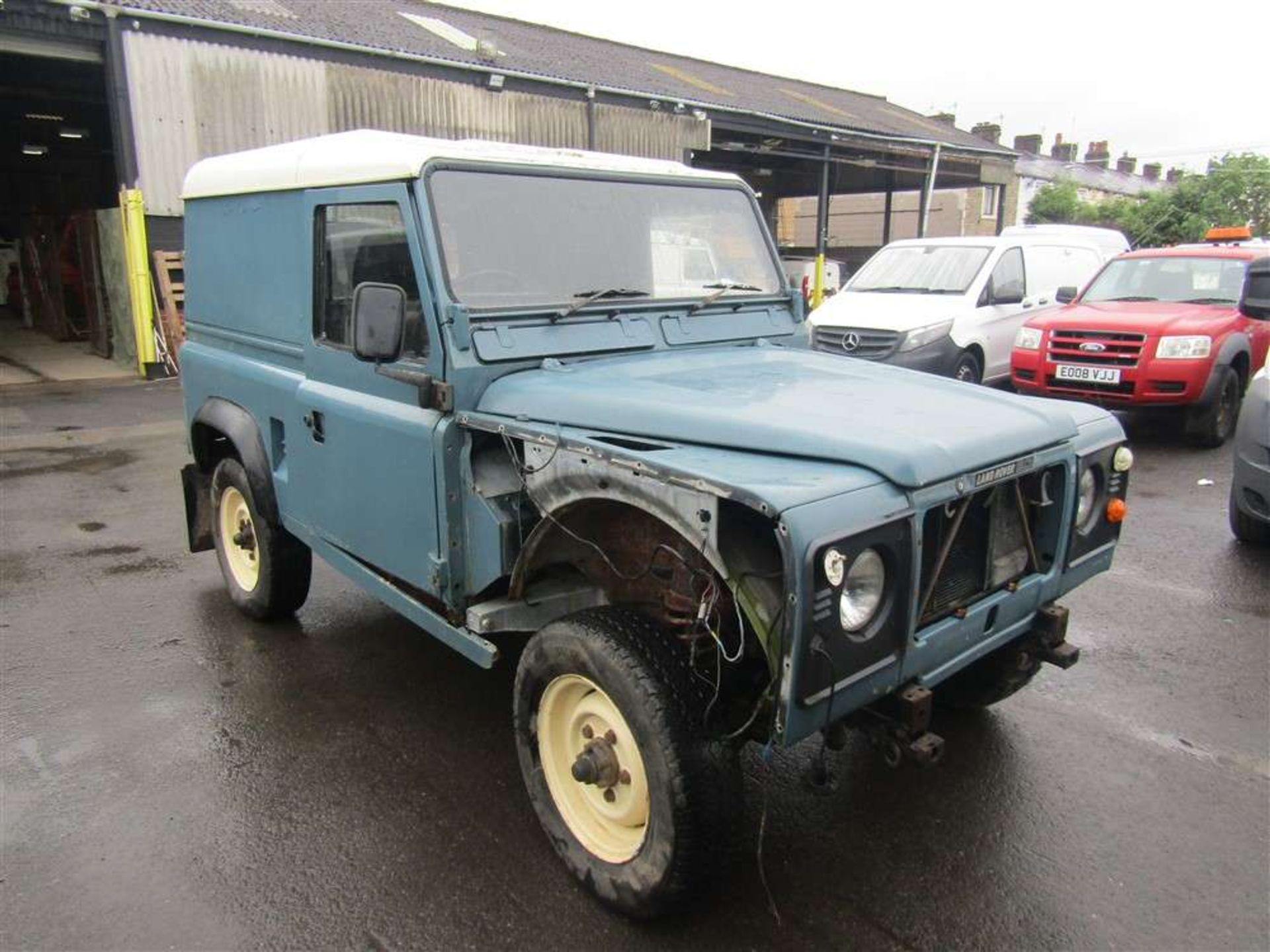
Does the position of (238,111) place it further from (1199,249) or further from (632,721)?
(632,721)

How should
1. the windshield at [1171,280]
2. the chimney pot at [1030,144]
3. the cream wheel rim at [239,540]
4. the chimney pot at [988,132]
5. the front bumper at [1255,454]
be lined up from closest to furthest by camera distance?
the cream wheel rim at [239,540] < the front bumper at [1255,454] < the windshield at [1171,280] < the chimney pot at [988,132] < the chimney pot at [1030,144]

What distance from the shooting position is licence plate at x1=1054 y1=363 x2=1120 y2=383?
8648mm

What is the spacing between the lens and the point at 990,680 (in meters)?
3.56

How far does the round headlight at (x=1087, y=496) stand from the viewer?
3.12 metres

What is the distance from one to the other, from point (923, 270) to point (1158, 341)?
2836 millimetres

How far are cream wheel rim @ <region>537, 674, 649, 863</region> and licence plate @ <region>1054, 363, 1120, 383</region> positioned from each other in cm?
758

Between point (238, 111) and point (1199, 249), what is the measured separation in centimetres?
1256

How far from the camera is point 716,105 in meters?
18.2

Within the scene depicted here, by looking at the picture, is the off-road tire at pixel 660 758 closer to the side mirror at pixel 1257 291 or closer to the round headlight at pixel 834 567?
the round headlight at pixel 834 567

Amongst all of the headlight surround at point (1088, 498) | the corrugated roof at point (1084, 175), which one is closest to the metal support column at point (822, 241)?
the headlight surround at point (1088, 498)

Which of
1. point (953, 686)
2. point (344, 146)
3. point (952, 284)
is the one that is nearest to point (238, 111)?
point (952, 284)

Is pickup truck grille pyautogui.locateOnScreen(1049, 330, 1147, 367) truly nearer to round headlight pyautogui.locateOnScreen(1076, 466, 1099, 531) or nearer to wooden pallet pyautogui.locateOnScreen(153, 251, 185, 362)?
round headlight pyautogui.locateOnScreen(1076, 466, 1099, 531)

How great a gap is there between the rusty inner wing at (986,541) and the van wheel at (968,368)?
6816mm

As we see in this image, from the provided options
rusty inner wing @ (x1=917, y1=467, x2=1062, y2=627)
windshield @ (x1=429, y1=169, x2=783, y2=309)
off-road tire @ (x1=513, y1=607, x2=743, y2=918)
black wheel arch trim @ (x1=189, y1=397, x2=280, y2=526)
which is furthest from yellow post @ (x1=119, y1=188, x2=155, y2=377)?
rusty inner wing @ (x1=917, y1=467, x2=1062, y2=627)
